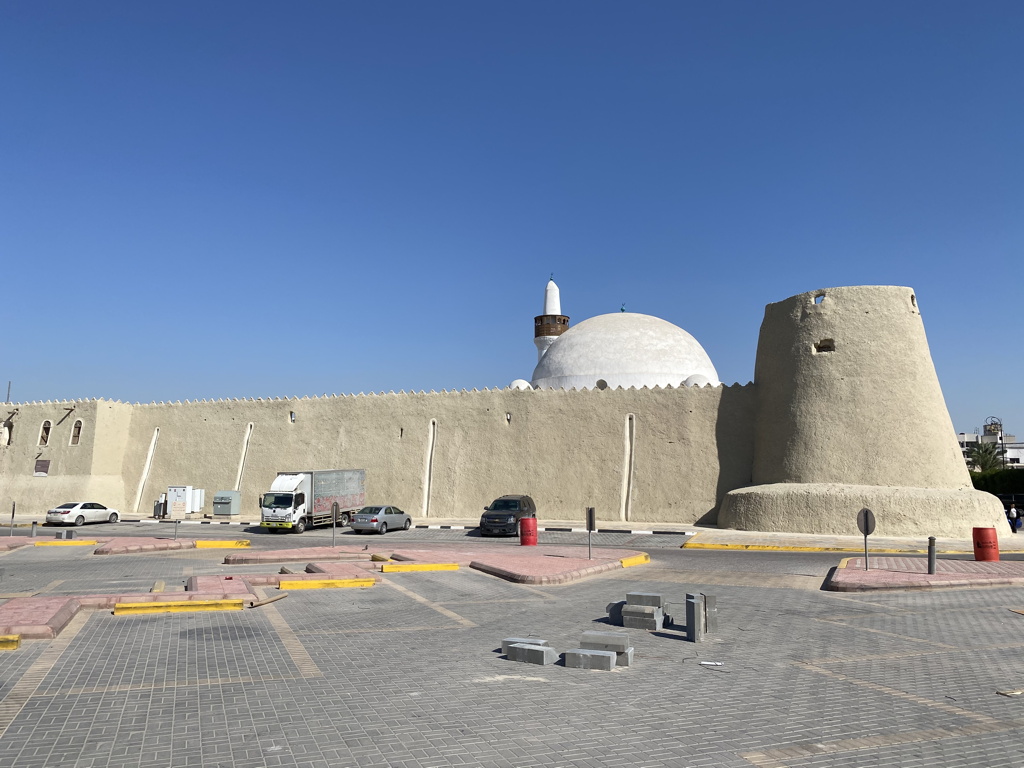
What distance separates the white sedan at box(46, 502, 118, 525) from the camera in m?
29.7

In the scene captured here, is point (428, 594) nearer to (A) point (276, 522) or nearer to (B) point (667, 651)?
(B) point (667, 651)

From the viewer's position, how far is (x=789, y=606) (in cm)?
1159

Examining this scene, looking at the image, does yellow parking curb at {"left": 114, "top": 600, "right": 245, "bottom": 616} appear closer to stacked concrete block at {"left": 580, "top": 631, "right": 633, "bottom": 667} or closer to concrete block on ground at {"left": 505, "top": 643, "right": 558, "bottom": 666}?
concrete block on ground at {"left": 505, "top": 643, "right": 558, "bottom": 666}

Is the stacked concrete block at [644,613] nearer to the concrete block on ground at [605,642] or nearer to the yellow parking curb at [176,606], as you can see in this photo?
the concrete block on ground at [605,642]

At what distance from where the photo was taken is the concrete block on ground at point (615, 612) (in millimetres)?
10320

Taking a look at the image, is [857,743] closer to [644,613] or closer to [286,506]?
[644,613]

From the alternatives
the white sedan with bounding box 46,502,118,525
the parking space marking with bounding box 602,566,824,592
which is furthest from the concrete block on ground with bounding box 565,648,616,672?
the white sedan with bounding box 46,502,118,525

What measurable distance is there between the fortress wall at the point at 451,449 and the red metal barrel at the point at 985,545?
11.9 m

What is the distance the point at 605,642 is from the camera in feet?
26.9

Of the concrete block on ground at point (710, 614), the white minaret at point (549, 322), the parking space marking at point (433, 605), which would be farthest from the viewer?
the white minaret at point (549, 322)

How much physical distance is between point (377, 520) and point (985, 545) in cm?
1770

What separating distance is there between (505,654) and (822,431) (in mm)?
20702

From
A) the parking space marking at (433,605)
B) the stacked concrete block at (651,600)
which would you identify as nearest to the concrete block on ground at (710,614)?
the stacked concrete block at (651,600)

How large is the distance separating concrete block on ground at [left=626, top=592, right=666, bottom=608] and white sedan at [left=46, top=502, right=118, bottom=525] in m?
27.4
